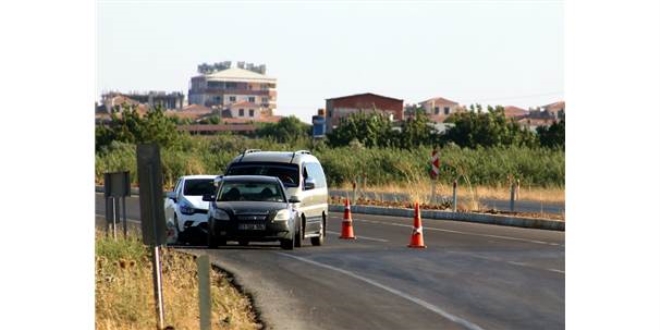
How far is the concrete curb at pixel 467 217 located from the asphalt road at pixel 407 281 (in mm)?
2614

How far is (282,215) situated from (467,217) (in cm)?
1388

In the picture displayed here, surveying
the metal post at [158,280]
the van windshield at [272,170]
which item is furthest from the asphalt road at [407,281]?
the metal post at [158,280]

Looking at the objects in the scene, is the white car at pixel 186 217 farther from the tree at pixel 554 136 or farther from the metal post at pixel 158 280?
the tree at pixel 554 136

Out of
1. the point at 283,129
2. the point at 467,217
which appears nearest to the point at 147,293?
the point at 467,217

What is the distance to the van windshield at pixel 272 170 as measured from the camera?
109 ft

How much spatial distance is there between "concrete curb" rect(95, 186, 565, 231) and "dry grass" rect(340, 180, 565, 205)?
215 cm

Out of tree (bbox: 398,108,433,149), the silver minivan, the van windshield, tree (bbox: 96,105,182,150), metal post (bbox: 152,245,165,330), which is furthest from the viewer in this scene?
tree (bbox: 398,108,433,149)

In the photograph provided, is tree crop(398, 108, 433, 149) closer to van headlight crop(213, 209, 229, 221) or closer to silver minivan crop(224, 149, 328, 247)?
silver minivan crop(224, 149, 328, 247)

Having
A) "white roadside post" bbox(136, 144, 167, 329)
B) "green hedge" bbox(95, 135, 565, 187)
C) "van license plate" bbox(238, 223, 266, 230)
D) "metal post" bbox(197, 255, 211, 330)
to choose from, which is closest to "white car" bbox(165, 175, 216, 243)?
"van license plate" bbox(238, 223, 266, 230)

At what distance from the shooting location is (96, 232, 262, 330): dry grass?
18891 mm
